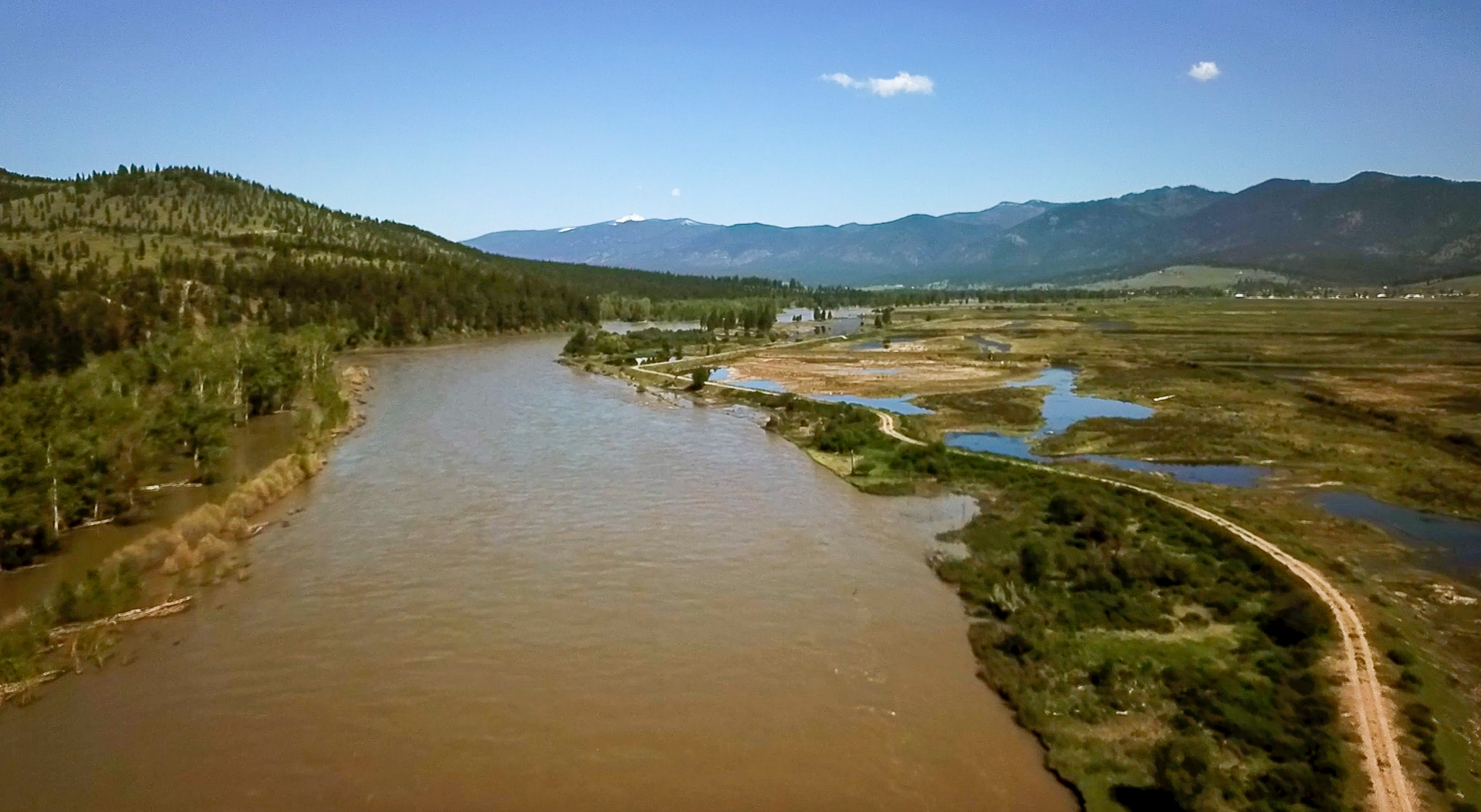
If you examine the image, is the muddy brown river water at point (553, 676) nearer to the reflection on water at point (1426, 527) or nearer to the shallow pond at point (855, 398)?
the reflection on water at point (1426, 527)

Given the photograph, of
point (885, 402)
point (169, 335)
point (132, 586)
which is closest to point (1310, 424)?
point (885, 402)

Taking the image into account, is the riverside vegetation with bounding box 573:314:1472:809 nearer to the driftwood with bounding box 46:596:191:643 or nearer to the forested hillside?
the driftwood with bounding box 46:596:191:643

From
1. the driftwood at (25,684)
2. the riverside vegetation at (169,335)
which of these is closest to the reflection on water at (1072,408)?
the riverside vegetation at (169,335)

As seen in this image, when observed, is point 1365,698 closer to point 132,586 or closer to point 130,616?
point 130,616

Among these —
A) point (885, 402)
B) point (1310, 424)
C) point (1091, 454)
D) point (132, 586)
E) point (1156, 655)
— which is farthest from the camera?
point (885, 402)

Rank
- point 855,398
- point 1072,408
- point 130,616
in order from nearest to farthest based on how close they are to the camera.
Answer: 1. point 130,616
2. point 1072,408
3. point 855,398

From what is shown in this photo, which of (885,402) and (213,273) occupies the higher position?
(213,273)

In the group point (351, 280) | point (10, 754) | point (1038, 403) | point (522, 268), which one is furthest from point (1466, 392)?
point (522, 268)
